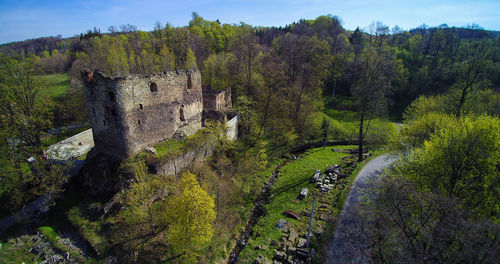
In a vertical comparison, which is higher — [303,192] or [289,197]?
[303,192]

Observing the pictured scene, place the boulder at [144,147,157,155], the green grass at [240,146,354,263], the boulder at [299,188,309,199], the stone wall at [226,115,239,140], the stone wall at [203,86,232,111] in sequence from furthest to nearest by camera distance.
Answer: the stone wall at [203,86,232,111]
the stone wall at [226,115,239,140]
the boulder at [299,188,309,199]
the boulder at [144,147,157,155]
the green grass at [240,146,354,263]

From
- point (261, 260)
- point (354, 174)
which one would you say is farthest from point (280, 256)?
point (354, 174)

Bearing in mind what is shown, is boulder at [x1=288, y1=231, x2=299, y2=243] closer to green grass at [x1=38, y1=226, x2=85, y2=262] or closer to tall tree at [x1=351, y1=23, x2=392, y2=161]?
green grass at [x1=38, y1=226, x2=85, y2=262]

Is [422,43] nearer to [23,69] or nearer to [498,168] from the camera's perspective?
[498,168]

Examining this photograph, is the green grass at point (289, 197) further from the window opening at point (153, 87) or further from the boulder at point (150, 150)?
the window opening at point (153, 87)

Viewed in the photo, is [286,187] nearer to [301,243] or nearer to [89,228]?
[301,243]

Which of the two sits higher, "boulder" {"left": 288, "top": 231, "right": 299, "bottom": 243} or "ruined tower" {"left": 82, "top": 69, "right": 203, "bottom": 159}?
"ruined tower" {"left": 82, "top": 69, "right": 203, "bottom": 159}

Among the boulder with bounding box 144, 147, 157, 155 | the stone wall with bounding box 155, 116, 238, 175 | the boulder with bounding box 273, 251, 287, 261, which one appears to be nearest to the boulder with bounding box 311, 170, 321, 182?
the boulder with bounding box 273, 251, 287, 261
